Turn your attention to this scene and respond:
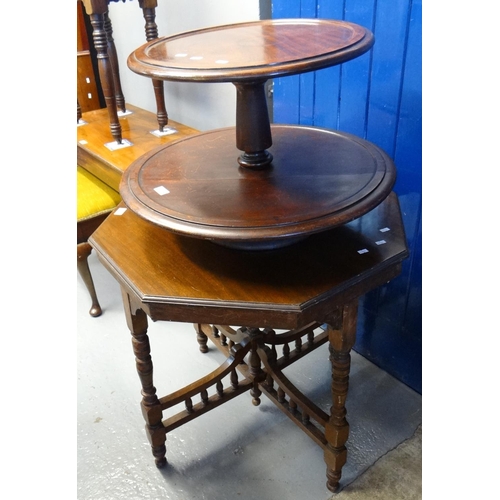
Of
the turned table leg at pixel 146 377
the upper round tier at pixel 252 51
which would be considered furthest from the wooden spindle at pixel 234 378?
the upper round tier at pixel 252 51

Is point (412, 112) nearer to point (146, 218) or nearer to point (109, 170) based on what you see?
point (146, 218)

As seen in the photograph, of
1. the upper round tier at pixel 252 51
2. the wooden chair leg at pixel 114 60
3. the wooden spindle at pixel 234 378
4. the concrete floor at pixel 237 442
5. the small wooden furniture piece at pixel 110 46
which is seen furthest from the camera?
the wooden chair leg at pixel 114 60

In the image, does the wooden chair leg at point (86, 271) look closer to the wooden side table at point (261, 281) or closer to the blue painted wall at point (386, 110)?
the wooden side table at point (261, 281)

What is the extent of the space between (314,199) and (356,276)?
177mm

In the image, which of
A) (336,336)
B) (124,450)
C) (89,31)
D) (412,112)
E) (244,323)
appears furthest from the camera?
(89,31)

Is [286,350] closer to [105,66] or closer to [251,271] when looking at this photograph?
[251,271]

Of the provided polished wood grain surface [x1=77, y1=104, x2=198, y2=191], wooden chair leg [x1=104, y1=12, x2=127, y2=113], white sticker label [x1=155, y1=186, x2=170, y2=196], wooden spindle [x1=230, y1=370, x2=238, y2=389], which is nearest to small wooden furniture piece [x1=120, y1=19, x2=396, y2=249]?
white sticker label [x1=155, y1=186, x2=170, y2=196]

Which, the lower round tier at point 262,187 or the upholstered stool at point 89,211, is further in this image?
the upholstered stool at point 89,211

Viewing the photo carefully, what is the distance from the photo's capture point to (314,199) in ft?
3.28

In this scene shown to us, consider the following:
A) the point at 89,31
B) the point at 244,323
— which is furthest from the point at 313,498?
the point at 89,31

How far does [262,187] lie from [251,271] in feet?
0.61

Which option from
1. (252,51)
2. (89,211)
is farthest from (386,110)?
(89,211)

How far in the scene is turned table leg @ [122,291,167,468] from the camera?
1.24 metres

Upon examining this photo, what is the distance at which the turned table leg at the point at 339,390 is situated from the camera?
112 centimetres
